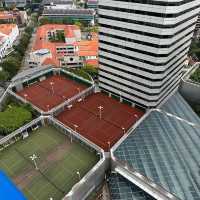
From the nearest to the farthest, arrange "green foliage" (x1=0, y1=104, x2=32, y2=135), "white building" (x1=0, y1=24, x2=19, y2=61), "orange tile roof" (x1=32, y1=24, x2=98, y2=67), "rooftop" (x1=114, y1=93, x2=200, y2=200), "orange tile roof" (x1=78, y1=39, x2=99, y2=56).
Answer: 1. "rooftop" (x1=114, y1=93, x2=200, y2=200)
2. "green foliage" (x1=0, y1=104, x2=32, y2=135)
3. "orange tile roof" (x1=32, y1=24, x2=98, y2=67)
4. "orange tile roof" (x1=78, y1=39, x2=99, y2=56)
5. "white building" (x1=0, y1=24, x2=19, y2=61)

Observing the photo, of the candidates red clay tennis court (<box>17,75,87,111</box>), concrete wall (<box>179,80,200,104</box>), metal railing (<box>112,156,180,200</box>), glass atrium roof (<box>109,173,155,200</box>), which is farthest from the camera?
concrete wall (<box>179,80,200,104</box>)

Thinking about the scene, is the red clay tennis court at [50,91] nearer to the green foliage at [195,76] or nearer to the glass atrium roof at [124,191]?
the glass atrium roof at [124,191]

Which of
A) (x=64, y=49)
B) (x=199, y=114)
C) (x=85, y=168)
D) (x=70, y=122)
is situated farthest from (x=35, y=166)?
(x=64, y=49)

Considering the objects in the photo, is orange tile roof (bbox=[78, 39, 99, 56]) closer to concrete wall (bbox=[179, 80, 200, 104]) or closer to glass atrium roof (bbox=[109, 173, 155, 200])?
concrete wall (bbox=[179, 80, 200, 104])

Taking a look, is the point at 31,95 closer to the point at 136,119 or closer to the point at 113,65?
the point at 113,65

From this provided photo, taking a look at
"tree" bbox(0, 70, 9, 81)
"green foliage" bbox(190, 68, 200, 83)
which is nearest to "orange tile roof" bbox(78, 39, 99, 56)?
"tree" bbox(0, 70, 9, 81)

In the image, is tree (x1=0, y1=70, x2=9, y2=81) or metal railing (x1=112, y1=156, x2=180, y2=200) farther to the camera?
tree (x1=0, y1=70, x2=9, y2=81)

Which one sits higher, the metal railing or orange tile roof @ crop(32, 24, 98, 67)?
orange tile roof @ crop(32, 24, 98, 67)
